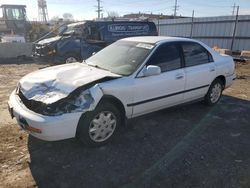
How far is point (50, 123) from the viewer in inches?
129

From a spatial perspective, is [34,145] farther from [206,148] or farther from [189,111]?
[189,111]

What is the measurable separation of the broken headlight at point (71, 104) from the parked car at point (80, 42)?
7191 mm

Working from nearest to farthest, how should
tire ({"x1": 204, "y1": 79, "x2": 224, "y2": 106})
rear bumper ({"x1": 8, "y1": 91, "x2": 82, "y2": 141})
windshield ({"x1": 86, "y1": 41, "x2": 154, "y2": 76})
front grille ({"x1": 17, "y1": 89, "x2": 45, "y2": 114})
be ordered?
rear bumper ({"x1": 8, "y1": 91, "x2": 82, "y2": 141}) < front grille ({"x1": 17, "y1": 89, "x2": 45, "y2": 114}) < windshield ({"x1": 86, "y1": 41, "x2": 154, "y2": 76}) < tire ({"x1": 204, "y1": 79, "x2": 224, "y2": 106})

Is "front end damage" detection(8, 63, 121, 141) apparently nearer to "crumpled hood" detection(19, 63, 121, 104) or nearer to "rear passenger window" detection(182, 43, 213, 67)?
"crumpled hood" detection(19, 63, 121, 104)

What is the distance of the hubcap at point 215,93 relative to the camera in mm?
5777

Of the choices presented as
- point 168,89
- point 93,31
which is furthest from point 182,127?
point 93,31

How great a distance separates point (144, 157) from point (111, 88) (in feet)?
3.60

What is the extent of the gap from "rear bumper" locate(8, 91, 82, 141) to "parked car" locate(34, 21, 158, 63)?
7284 millimetres

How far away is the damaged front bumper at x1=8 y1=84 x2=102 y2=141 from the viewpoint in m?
3.28

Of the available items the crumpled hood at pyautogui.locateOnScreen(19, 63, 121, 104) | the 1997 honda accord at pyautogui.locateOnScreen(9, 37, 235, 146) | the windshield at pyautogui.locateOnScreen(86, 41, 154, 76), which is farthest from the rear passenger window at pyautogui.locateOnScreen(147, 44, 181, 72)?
the crumpled hood at pyautogui.locateOnScreen(19, 63, 121, 104)

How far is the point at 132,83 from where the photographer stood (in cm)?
404

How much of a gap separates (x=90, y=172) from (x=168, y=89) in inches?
82.3

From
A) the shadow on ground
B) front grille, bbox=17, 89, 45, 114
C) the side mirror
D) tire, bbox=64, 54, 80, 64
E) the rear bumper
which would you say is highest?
the side mirror

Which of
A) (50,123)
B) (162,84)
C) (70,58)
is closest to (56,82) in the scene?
(50,123)
